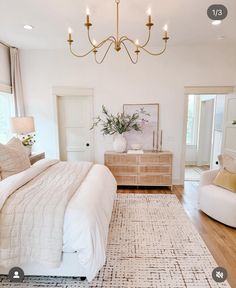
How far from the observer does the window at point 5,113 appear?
4.07 m

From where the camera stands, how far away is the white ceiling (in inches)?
97.7

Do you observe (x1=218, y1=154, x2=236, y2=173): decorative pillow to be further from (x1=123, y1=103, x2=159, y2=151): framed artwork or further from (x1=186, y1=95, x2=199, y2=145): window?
(x1=186, y1=95, x2=199, y2=145): window

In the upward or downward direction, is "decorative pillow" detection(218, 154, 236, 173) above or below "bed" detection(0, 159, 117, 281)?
above

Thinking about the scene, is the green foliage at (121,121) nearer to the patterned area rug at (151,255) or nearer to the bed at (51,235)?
the patterned area rug at (151,255)

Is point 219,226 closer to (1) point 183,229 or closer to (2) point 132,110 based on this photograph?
(1) point 183,229

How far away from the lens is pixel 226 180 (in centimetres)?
295

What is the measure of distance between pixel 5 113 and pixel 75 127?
4.79 ft

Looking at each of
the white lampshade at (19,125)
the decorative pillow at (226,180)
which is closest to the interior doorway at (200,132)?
the decorative pillow at (226,180)

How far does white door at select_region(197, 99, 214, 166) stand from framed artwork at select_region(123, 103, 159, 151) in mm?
2571

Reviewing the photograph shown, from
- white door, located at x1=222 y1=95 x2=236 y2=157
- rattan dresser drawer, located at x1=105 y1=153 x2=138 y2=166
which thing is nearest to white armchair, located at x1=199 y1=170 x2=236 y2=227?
white door, located at x1=222 y1=95 x2=236 y2=157

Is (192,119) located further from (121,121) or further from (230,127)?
(121,121)

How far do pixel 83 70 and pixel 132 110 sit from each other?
1353 mm

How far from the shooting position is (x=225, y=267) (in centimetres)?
202

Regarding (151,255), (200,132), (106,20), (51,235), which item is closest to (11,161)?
(51,235)
